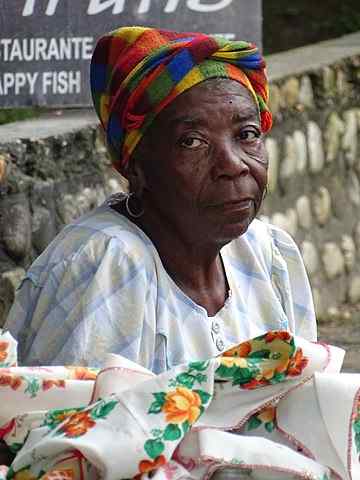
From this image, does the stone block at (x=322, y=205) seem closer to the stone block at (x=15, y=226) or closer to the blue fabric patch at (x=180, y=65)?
the stone block at (x=15, y=226)

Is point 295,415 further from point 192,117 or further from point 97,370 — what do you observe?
point 192,117

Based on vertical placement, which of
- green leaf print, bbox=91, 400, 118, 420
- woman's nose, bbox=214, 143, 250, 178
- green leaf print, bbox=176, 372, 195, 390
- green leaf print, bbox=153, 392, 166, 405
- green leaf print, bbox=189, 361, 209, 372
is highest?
woman's nose, bbox=214, 143, 250, 178

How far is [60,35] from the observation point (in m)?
5.06

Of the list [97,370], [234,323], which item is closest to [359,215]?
[234,323]

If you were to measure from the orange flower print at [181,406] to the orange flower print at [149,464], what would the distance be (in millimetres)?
61

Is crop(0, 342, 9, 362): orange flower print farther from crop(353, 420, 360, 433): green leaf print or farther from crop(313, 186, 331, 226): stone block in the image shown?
crop(313, 186, 331, 226): stone block

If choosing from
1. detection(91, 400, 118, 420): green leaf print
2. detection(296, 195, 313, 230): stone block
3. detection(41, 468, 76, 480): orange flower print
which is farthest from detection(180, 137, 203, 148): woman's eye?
detection(296, 195, 313, 230): stone block

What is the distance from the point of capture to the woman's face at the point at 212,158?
2879 millimetres

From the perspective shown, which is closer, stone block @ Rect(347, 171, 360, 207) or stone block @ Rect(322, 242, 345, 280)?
stone block @ Rect(322, 242, 345, 280)

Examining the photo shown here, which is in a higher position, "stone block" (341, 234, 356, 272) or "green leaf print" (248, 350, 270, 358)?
"green leaf print" (248, 350, 270, 358)

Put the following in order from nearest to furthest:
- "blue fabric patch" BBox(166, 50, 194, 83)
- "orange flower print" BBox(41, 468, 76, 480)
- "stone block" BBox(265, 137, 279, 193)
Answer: "orange flower print" BBox(41, 468, 76, 480) < "blue fabric patch" BBox(166, 50, 194, 83) < "stone block" BBox(265, 137, 279, 193)

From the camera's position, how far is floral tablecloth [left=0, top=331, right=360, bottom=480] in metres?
2.14

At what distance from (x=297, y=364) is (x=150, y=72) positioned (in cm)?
79

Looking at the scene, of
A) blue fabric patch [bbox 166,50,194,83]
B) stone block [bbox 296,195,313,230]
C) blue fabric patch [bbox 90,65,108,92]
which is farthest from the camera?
stone block [bbox 296,195,313,230]
